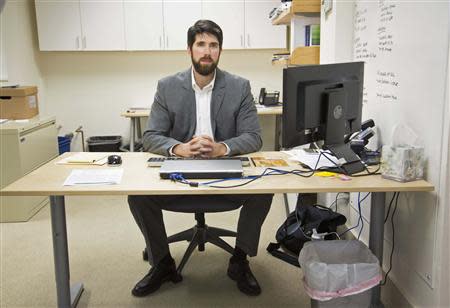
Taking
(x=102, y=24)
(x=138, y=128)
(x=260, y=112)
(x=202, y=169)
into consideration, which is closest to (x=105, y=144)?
(x=138, y=128)

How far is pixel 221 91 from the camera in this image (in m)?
2.41

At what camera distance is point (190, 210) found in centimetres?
216

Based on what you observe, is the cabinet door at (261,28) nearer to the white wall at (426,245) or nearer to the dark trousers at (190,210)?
the dark trousers at (190,210)

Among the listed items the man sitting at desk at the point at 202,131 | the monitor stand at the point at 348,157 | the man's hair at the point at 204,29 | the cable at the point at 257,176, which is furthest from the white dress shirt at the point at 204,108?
the monitor stand at the point at 348,157

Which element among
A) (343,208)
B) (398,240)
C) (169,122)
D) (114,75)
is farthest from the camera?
(114,75)

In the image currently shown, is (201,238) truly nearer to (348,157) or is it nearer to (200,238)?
(200,238)

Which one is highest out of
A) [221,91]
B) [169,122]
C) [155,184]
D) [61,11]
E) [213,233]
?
[61,11]

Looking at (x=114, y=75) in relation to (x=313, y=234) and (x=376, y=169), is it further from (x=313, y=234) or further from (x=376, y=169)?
(x=376, y=169)

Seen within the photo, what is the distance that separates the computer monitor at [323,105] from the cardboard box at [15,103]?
8.44 feet

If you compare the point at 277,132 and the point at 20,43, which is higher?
the point at 20,43

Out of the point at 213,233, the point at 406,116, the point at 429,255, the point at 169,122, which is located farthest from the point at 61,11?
the point at 429,255

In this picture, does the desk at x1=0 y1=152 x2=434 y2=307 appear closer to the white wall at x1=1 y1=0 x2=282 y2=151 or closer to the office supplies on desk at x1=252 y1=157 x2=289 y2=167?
the office supplies on desk at x1=252 y1=157 x2=289 y2=167

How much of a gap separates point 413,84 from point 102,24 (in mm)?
3496

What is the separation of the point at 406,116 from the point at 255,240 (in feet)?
3.04
